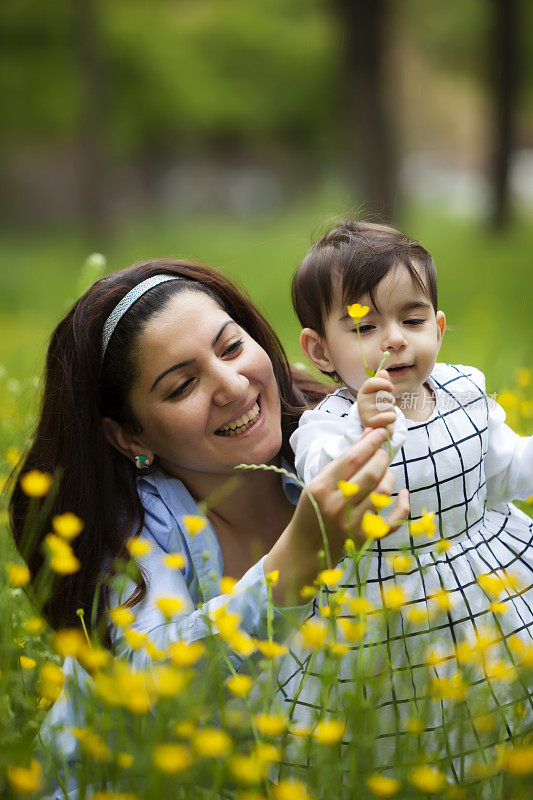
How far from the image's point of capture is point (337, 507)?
1472 millimetres

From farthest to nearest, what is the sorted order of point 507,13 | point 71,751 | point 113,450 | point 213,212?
1. point 213,212
2. point 507,13
3. point 113,450
4. point 71,751

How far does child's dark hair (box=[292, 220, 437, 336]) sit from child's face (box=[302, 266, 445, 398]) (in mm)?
18

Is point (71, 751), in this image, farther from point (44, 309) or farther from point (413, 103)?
point (413, 103)

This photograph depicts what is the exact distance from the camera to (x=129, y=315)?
194 centimetres

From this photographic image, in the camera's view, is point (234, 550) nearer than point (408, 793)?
No

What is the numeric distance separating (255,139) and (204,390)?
19.3 metres

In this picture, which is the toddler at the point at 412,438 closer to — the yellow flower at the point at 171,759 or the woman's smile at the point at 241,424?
the woman's smile at the point at 241,424

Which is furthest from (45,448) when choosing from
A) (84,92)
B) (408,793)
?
(84,92)

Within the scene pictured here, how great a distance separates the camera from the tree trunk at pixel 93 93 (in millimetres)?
11836

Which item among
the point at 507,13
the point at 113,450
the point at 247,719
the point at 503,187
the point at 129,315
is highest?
the point at 507,13

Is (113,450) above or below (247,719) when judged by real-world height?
above

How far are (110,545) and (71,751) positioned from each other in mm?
417

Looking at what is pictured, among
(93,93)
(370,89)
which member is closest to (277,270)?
(370,89)

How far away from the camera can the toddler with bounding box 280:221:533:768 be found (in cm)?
162
